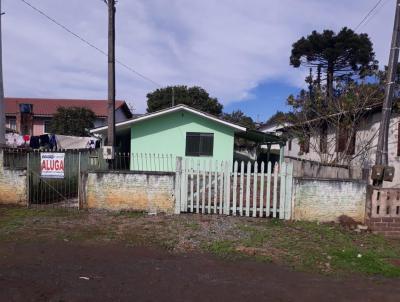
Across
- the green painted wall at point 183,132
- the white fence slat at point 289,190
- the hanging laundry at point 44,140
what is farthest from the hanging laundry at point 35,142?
the white fence slat at point 289,190

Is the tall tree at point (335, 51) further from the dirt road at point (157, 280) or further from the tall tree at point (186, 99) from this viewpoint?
the dirt road at point (157, 280)

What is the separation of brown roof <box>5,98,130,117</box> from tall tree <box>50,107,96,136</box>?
93.8 inches

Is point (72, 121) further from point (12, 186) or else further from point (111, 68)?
point (12, 186)

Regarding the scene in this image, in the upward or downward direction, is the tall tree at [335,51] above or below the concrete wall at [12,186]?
above

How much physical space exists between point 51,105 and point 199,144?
2847cm

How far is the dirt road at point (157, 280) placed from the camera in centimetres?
483

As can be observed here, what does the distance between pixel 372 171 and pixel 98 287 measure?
6253mm

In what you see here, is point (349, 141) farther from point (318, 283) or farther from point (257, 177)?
point (318, 283)

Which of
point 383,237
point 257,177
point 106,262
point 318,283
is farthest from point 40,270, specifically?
point 383,237

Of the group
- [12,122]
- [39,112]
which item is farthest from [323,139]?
[12,122]

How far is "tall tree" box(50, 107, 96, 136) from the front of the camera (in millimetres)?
36438

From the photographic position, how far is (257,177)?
353 inches

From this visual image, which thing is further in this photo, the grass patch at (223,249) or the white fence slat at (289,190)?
the white fence slat at (289,190)

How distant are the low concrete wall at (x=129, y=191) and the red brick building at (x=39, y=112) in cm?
2808
